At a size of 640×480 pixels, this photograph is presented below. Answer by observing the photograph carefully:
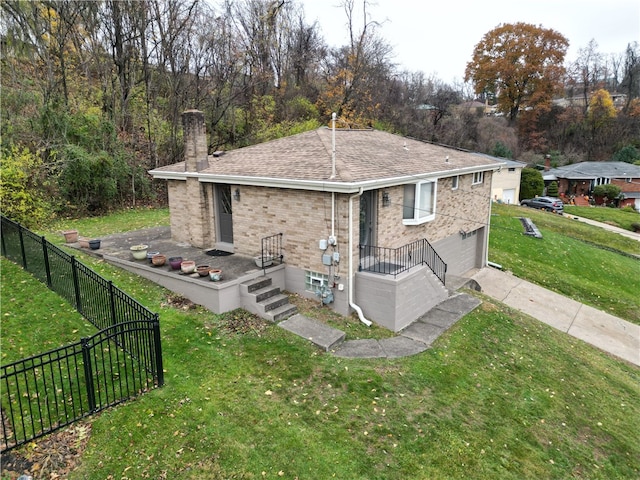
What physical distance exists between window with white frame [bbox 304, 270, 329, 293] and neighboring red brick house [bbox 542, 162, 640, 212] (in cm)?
4515

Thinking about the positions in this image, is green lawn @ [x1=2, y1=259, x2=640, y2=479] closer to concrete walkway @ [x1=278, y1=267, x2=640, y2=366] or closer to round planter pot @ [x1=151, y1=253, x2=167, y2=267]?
concrete walkway @ [x1=278, y1=267, x2=640, y2=366]

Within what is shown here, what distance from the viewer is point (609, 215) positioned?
125 ft

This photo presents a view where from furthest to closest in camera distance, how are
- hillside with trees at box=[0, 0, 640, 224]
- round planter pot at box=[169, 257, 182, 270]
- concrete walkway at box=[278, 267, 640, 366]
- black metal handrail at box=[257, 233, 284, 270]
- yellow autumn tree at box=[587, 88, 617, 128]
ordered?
yellow autumn tree at box=[587, 88, 617, 128] → hillside with trees at box=[0, 0, 640, 224] → black metal handrail at box=[257, 233, 284, 270] → round planter pot at box=[169, 257, 182, 270] → concrete walkway at box=[278, 267, 640, 366]

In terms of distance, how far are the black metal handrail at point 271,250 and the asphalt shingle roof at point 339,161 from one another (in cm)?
172

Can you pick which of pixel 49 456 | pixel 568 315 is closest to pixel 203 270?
pixel 49 456

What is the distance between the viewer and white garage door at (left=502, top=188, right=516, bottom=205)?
40022 millimetres

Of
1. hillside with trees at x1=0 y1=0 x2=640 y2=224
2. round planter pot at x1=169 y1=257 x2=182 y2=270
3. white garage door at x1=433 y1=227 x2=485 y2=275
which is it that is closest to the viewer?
round planter pot at x1=169 y1=257 x2=182 y2=270

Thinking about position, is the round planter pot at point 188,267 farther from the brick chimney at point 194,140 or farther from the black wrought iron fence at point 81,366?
the brick chimney at point 194,140

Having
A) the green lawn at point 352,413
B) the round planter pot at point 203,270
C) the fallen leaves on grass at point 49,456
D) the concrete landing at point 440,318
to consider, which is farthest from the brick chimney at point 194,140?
the fallen leaves on grass at point 49,456

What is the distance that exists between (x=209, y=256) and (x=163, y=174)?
3616 millimetres

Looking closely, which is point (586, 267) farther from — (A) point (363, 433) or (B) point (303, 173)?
(A) point (363, 433)

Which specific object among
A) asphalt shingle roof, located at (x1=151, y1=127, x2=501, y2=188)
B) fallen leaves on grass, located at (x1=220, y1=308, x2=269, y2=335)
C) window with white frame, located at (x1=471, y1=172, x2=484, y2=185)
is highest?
asphalt shingle roof, located at (x1=151, y1=127, x2=501, y2=188)

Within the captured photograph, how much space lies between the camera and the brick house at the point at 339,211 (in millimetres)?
10406

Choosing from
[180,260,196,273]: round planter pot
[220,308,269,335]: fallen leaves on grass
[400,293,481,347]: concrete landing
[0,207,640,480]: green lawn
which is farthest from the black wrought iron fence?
[400,293,481,347]: concrete landing
